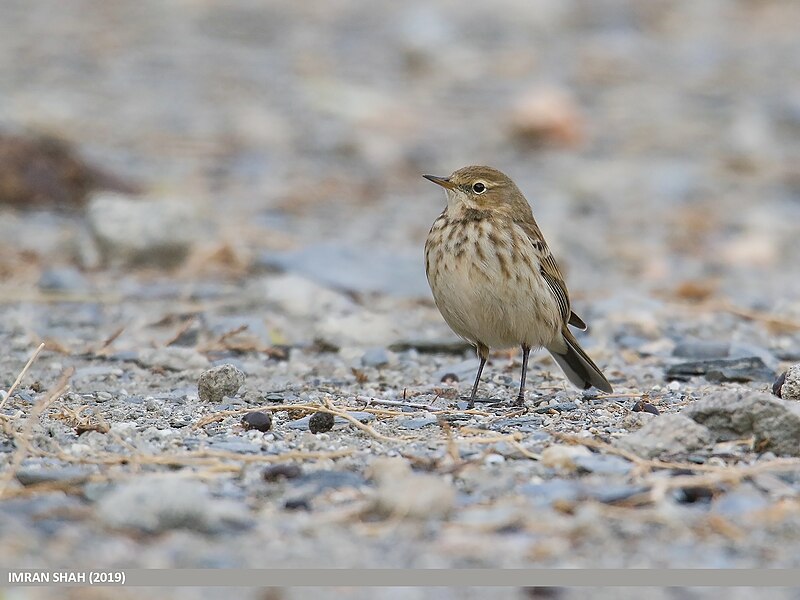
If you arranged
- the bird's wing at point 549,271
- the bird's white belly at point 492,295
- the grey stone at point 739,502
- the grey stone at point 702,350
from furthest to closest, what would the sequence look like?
the grey stone at point 702,350
the bird's wing at point 549,271
the bird's white belly at point 492,295
the grey stone at point 739,502

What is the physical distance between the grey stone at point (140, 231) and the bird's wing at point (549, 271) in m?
3.08

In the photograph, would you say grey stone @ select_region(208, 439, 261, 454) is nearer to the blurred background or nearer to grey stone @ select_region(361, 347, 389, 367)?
grey stone @ select_region(361, 347, 389, 367)

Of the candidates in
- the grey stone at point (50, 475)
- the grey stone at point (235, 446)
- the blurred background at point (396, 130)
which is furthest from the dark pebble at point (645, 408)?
the blurred background at point (396, 130)

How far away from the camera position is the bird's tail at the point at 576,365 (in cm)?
613

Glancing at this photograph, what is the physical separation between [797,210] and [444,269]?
6.55m

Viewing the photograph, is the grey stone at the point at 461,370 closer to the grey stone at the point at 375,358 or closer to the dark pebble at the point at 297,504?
the grey stone at the point at 375,358

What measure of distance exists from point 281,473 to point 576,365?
2.35 metres

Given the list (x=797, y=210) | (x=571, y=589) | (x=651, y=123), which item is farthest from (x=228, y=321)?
(x=651, y=123)

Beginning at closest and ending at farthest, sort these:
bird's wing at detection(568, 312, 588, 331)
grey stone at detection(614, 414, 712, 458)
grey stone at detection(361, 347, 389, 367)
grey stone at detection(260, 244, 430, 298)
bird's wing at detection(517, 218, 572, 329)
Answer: grey stone at detection(614, 414, 712, 458) < bird's wing at detection(517, 218, 572, 329) < bird's wing at detection(568, 312, 588, 331) < grey stone at detection(361, 347, 389, 367) < grey stone at detection(260, 244, 430, 298)

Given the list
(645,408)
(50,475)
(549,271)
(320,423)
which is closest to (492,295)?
(549,271)

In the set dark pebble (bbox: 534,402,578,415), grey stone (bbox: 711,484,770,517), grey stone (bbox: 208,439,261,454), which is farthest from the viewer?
dark pebble (bbox: 534,402,578,415)

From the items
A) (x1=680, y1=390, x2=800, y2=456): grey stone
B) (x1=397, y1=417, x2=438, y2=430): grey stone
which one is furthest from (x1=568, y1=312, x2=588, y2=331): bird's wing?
(x1=680, y1=390, x2=800, y2=456): grey stone

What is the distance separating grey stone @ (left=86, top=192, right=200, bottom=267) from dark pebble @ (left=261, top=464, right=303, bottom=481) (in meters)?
4.56

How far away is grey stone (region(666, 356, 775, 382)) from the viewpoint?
250 inches
